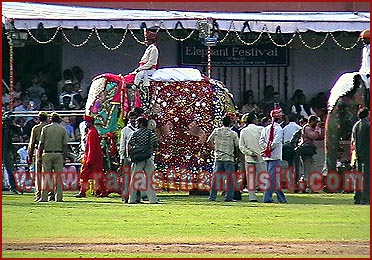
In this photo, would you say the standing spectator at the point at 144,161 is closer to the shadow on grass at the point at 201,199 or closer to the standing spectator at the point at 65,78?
the shadow on grass at the point at 201,199

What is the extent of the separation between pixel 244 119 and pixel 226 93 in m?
0.77

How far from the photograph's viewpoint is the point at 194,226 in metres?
19.4

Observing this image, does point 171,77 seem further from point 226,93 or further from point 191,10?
point 191,10

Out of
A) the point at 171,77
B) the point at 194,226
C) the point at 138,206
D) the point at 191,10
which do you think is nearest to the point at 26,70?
the point at 191,10

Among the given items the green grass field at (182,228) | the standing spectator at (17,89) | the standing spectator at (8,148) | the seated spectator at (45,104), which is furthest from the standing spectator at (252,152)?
the standing spectator at (17,89)

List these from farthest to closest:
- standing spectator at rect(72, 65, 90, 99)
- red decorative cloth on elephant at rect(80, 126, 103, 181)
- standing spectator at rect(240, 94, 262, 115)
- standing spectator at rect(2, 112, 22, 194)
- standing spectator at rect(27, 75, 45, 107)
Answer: standing spectator at rect(240, 94, 262, 115)
standing spectator at rect(72, 65, 90, 99)
standing spectator at rect(27, 75, 45, 107)
standing spectator at rect(2, 112, 22, 194)
red decorative cloth on elephant at rect(80, 126, 103, 181)

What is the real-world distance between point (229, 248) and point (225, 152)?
31.3 ft

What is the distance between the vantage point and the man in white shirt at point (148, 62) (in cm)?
2703

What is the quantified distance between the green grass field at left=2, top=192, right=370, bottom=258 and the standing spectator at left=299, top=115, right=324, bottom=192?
375cm

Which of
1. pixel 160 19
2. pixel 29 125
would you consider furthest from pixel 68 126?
pixel 160 19

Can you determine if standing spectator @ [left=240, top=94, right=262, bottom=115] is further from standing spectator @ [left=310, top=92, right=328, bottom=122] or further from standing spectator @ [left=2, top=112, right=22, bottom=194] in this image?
standing spectator @ [left=2, top=112, right=22, bottom=194]

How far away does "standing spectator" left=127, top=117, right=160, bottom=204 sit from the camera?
2459 centimetres

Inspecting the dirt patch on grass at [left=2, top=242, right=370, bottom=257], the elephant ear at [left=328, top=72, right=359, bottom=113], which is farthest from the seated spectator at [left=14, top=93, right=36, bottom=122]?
the dirt patch on grass at [left=2, top=242, right=370, bottom=257]

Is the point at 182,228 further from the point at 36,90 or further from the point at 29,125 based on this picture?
the point at 36,90
